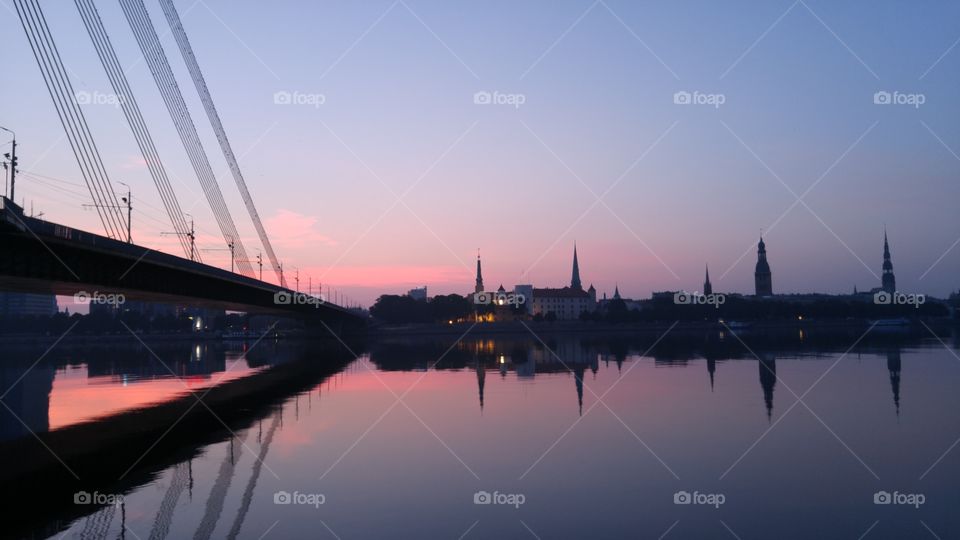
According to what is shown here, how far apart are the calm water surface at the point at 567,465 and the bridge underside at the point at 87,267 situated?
4.90m

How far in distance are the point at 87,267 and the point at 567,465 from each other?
22.5 meters

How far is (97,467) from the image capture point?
18.1 meters

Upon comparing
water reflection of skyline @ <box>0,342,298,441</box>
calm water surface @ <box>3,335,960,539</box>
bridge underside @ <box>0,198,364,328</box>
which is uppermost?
bridge underside @ <box>0,198,364,328</box>

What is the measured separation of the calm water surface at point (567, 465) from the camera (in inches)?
520

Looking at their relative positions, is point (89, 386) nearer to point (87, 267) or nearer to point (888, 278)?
point (87, 267)

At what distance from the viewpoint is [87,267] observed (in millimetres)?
30938

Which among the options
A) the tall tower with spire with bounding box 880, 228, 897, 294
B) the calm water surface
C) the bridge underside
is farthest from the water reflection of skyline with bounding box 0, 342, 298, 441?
the tall tower with spire with bounding box 880, 228, 897, 294

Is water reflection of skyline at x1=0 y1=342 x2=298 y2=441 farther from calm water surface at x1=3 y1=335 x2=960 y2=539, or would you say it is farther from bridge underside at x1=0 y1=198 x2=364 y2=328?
bridge underside at x1=0 y1=198 x2=364 y2=328

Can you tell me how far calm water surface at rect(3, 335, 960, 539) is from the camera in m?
13.2

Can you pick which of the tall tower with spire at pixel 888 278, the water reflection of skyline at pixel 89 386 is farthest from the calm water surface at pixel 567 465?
the tall tower with spire at pixel 888 278

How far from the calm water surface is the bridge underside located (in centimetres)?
490

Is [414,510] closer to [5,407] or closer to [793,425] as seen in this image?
[793,425]

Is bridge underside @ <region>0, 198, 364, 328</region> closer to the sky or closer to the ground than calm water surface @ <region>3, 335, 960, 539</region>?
closer to the sky

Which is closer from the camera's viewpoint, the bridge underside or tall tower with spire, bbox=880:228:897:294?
the bridge underside
